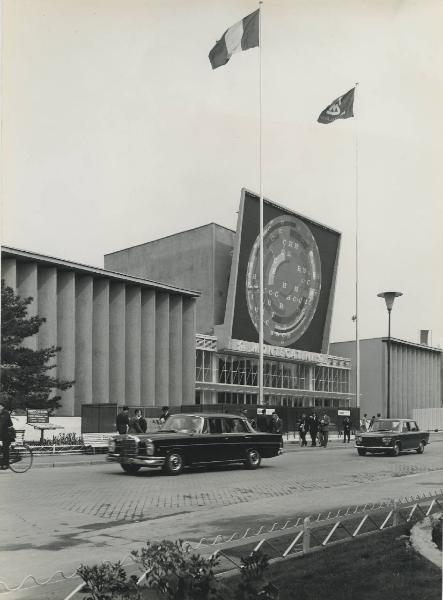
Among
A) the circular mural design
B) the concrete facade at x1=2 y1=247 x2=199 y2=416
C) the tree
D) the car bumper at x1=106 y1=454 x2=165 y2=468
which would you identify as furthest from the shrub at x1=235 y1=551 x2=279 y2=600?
the circular mural design

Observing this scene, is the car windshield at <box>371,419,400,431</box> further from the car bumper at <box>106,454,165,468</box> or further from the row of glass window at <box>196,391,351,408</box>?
the row of glass window at <box>196,391,351,408</box>

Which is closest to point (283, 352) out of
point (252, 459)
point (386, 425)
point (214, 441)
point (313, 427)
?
point (313, 427)

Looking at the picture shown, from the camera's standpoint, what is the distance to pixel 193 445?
1822cm

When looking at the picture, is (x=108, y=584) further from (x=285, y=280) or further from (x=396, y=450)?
(x=285, y=280)

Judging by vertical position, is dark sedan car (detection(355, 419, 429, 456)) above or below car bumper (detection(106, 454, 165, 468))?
below

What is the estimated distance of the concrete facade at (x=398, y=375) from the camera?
253 ft

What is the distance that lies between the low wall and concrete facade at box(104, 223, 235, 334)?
25.1 m

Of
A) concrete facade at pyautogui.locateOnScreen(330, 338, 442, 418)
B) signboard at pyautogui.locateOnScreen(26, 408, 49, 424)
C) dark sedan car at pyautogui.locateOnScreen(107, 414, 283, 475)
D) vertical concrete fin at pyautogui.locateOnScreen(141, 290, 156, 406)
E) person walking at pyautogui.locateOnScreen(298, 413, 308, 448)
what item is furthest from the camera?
concrete facade at pyautogui.locateOnScreen(330, 338, 442, 418)

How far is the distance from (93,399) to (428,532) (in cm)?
4327

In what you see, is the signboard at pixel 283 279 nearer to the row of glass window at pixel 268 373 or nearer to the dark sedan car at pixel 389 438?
the row of glass window at pixel 268 373

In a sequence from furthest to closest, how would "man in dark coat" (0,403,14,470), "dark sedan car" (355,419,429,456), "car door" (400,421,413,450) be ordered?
1. "car door" (400,421,413,450)
2. "dark sedan car" (355,419,429,456)
3. "man in dark coat" (0,403,14,470)

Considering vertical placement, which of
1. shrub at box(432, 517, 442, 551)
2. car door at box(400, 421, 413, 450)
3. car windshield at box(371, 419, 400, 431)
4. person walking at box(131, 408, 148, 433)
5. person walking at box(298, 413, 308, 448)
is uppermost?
shrub at box(432, 517, 442, 551)

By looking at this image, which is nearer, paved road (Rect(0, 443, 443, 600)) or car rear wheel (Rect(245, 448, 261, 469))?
paved road (Rect(0, 443, 443, 600))

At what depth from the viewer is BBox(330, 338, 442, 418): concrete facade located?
77.1m
